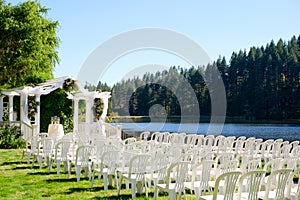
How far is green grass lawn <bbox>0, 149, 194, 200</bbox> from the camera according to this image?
680 centimetres

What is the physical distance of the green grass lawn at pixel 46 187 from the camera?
22.3ft

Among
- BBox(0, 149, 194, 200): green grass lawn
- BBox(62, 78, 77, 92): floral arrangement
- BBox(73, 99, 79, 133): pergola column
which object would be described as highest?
BBox(62, 78, 77, 92): floral arrangement

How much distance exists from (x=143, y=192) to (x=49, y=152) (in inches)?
137

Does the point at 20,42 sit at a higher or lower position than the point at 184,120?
higher

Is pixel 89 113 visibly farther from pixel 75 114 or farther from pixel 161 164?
pixel 161 164

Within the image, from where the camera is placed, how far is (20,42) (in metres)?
21.5

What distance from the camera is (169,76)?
92.2ft

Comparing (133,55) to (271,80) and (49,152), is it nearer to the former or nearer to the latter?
(49,152)

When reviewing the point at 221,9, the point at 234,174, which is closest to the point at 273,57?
the point at 221,9

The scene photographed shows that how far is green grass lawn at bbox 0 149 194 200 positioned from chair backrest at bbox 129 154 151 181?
42 centimetres

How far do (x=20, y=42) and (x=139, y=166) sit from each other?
1707 cm

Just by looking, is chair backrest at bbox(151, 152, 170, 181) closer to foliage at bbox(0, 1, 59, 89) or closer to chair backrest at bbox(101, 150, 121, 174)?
chair backrest at bbox(101, 150, 121, 174)

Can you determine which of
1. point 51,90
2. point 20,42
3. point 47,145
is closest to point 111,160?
point 47,145

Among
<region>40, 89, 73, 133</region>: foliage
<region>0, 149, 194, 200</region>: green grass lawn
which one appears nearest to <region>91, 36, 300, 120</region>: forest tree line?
<region>40, 89, 73, 133</region>: foliage
